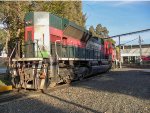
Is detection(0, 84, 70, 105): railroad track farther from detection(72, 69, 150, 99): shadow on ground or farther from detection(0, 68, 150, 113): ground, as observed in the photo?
detection(72, 69, 150, 99): shadow on ground

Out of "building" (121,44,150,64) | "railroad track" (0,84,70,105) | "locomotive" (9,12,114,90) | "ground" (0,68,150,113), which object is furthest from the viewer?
"building" (121,44,150,64)

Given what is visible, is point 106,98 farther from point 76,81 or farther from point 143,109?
point 76,81

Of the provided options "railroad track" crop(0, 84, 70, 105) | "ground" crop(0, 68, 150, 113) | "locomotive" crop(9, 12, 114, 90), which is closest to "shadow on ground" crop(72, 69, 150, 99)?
"ground" crop(0, 68, 150, 113)

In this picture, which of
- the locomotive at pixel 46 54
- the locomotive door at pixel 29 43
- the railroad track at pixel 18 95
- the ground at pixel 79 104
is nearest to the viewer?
the ground at pixel 79 104

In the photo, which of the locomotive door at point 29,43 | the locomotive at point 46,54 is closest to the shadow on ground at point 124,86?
the locomotive at point 46,54

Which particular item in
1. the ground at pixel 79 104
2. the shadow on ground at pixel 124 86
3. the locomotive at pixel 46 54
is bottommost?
the ground at pixel 79 104

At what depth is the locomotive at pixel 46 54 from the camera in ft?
40.9

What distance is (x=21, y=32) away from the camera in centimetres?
1977

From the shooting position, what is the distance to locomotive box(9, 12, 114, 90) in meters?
12.5

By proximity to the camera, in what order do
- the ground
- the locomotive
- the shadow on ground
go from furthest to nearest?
the locomotive, the shadow on ground, the ground

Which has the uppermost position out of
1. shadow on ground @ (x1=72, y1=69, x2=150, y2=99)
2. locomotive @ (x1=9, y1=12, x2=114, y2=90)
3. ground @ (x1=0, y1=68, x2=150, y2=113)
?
locomotive @ (x1=9, y1=12, x2=114, y2=90)

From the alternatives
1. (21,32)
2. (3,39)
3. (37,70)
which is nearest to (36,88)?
(37,70)

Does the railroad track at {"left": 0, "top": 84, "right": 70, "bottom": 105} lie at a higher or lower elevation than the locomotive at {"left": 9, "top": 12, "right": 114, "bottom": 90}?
lower

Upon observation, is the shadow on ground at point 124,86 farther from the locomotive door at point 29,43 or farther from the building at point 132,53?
the building at point 132,53
